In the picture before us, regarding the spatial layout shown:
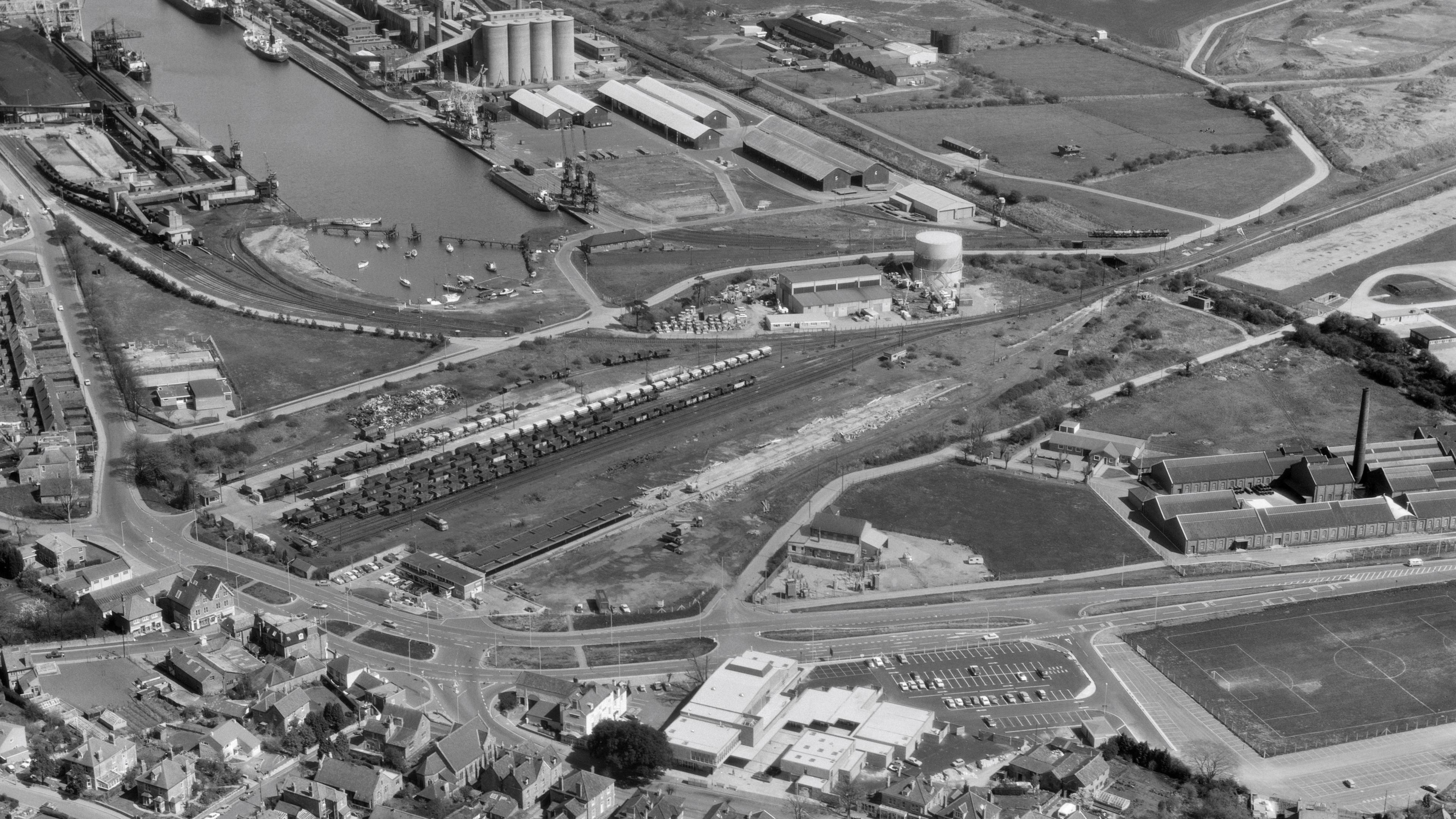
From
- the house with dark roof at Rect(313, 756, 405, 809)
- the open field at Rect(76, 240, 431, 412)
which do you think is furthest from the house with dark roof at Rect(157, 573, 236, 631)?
the open field at Rect(76, 240, 431, 412)

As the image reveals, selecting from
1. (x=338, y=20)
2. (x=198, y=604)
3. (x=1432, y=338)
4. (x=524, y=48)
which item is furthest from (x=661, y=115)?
(x=198, y=604)

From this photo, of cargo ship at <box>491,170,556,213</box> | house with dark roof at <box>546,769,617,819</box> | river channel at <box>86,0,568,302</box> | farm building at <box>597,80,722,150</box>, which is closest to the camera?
house with dark roof at <box>546,769,617,819</box>

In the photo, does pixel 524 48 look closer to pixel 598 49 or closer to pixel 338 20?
pixel 598 49

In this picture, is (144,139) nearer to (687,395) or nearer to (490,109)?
(490,109)

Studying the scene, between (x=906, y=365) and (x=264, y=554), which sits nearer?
(x=264, y=554)

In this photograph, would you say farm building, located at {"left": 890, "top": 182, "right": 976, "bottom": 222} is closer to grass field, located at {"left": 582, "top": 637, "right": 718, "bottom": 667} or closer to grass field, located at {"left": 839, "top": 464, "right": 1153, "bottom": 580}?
grass field, located at {"left": 839, "top": 464, "right": 1153, "bottom": 580}

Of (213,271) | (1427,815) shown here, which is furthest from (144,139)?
(1427,815)
